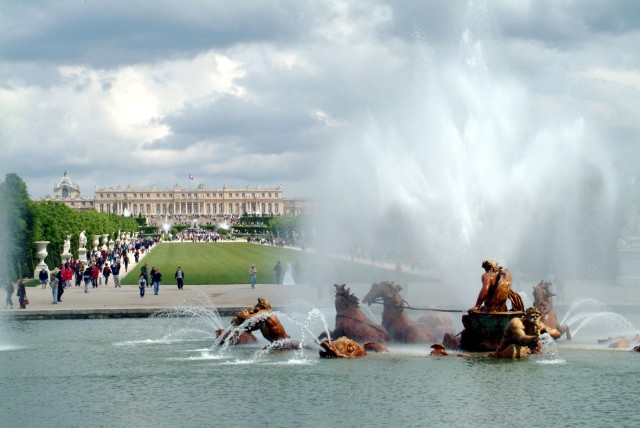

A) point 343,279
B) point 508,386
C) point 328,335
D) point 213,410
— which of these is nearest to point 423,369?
point 508,386

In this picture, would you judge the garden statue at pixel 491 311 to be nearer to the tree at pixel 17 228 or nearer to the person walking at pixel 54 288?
the person walking at pixel 54 288

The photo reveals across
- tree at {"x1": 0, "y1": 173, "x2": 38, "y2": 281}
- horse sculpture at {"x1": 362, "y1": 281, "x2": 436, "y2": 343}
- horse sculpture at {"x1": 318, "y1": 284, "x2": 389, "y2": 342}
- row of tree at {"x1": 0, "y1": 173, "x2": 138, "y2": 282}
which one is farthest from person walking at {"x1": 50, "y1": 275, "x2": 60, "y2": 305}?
tree at {"x1": 0, "y1": 173, "x2": 38, "y2": 281}

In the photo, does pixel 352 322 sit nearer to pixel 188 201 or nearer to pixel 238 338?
pixel 238 338

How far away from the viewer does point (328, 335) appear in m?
14.5

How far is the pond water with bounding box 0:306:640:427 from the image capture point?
32.1 feet

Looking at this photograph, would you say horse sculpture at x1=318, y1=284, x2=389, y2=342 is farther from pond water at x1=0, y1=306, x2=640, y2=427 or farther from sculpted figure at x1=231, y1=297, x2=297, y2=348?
sculpted figure at x1=231, y1=297, x2=297, y2=348

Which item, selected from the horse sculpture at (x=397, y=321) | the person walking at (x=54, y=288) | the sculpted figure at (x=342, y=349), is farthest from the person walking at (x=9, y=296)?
the sculpted figure at (x=342, y=349)

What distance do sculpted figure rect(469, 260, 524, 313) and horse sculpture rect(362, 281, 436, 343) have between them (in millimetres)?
1510

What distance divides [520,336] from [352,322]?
2.74 metres

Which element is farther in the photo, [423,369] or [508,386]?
[423,369]

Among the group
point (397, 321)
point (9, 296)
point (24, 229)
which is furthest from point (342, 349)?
point (24, 229)

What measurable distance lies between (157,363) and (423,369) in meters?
3.72

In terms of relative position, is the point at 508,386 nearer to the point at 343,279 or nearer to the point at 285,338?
the point at 285,338

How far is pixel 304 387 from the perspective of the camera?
11344 millimetres
